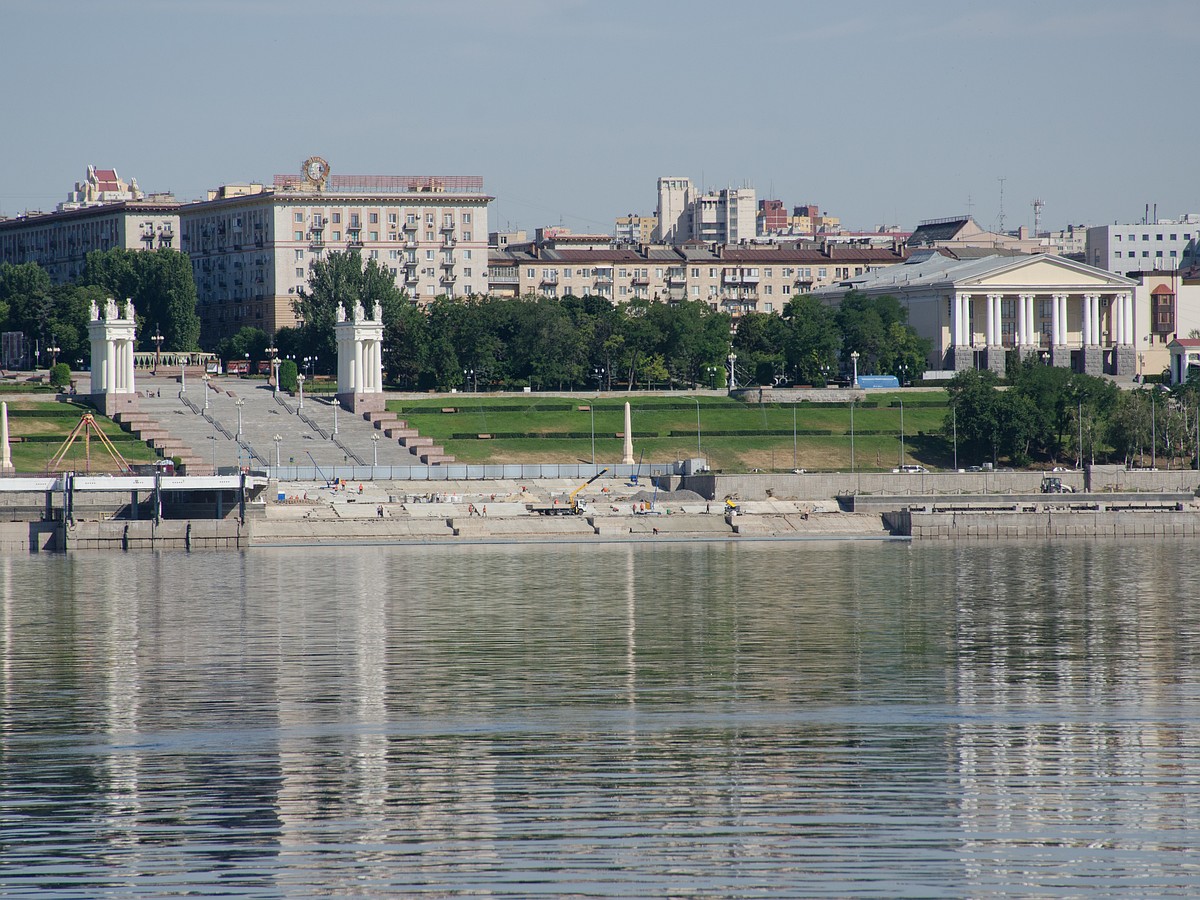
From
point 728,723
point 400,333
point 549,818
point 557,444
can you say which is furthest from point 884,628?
point 400,333

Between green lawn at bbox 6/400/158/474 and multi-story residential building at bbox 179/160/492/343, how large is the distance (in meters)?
52.5

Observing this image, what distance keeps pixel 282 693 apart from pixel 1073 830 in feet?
57.6

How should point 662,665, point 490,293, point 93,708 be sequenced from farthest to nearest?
point 490,293
point 662,665
point 93,708

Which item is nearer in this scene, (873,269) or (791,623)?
(791,623)

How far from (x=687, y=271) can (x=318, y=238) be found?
129 feet

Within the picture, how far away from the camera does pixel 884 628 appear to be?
47562 mm

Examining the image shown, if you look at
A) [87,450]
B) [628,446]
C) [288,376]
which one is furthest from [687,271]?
[87,450]

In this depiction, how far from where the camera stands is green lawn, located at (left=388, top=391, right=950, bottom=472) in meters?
105

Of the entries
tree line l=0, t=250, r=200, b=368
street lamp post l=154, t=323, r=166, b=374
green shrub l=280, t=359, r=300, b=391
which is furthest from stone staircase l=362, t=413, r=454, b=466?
tree line l=0, t=250, r=200, b=368

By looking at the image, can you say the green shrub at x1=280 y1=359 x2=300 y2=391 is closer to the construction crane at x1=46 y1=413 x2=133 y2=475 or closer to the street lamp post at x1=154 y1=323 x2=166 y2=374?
the street lamp post at x1=154 y1=323 x2=166 y2=374

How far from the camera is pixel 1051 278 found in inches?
5802

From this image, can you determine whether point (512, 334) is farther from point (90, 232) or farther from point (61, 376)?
point (90, 232)

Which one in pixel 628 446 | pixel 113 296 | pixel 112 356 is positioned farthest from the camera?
pixel 113 296

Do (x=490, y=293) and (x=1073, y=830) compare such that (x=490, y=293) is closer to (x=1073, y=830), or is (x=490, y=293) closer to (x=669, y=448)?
(x=669, y=448)
